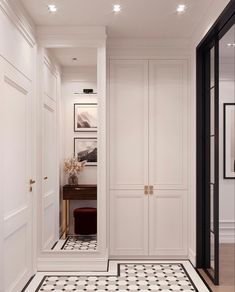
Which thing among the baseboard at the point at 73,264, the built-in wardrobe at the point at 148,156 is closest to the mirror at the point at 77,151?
the baseboard at the point at 73,264

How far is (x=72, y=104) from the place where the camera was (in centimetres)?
445

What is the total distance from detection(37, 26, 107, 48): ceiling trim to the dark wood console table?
165cm

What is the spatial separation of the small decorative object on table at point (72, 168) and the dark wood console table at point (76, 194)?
0.23 ft

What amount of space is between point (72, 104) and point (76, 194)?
1.06 meters

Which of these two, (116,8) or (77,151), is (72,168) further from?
(116,8)

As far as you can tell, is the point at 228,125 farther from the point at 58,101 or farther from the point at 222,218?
the point at 58,101

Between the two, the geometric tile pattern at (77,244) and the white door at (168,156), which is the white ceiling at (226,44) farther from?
the geometric tile pattern at (77,244)

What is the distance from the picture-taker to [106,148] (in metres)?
4.67

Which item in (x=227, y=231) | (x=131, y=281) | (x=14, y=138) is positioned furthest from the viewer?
(x=227, y=231)

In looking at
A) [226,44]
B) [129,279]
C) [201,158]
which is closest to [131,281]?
[129,279]

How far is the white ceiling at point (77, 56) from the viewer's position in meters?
4.45

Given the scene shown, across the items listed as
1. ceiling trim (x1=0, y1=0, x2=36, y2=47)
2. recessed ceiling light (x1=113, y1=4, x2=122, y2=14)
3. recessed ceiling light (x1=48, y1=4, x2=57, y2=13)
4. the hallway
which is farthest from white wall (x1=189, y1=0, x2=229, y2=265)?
ceiling trim (x1=0, y1=0, x2=36, y2=47)

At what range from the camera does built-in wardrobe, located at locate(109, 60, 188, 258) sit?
4.76 m

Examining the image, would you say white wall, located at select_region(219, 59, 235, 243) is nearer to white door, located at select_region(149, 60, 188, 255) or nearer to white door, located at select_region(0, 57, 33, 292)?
white door, located at select_region(149, 60, 188, 255)
